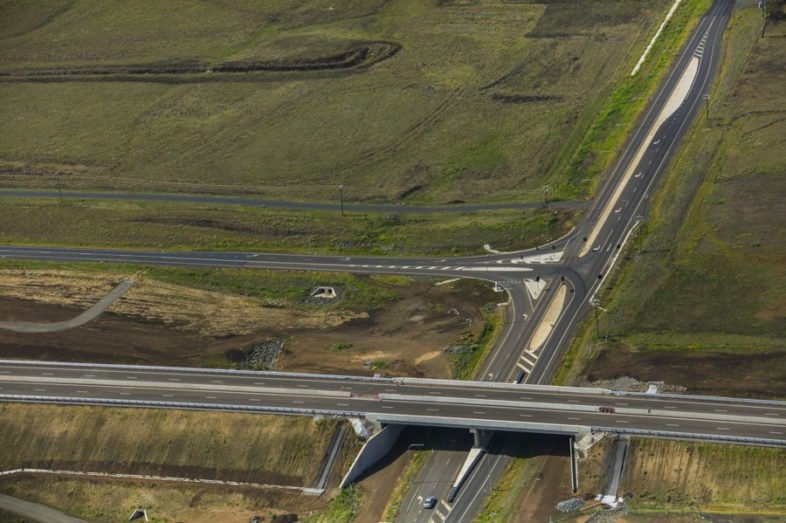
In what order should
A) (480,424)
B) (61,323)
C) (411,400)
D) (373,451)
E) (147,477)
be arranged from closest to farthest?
1. (480,424)
2. (373,451)
3. (147,477)
4. (411,400)
5. (61,323)

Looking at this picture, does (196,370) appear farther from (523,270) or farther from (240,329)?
(523,270)

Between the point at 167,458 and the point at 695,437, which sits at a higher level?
the point at 167,458

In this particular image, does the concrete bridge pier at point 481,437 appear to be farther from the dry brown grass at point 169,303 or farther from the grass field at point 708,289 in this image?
the dry brown grass at point 169,303

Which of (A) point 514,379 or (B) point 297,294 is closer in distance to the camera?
(A) point 514,379

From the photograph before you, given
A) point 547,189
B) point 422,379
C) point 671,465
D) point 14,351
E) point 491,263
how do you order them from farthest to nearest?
1. point 547,189
2. point 491,263
3. point 14,351
4. point 422,379
5. point 671,465

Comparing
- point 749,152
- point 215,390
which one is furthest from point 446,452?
point 749,152

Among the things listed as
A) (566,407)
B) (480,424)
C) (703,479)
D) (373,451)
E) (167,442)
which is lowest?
(703,479)

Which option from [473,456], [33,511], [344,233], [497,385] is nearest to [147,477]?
[33,511]

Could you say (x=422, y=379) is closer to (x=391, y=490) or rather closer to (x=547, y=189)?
(x=391, y=490)
